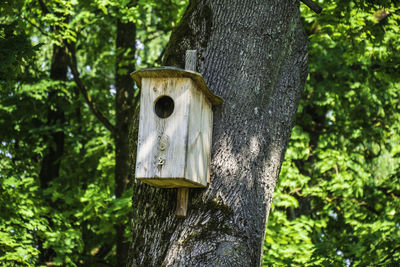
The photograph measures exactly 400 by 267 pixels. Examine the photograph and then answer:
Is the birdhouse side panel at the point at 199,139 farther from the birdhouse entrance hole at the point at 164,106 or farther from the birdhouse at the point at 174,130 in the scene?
the birdhouse entrance hole at the point at 164,106

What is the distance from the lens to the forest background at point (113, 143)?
6.05 m

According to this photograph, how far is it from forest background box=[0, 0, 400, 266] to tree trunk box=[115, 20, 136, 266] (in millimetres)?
54

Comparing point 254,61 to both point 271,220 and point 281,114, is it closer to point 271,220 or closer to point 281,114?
point 281,114

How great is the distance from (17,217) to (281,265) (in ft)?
10.7

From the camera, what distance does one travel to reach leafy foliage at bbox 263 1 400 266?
263 inches

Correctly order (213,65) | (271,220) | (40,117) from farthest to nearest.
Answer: (40,117)
(271,220)
(213,65)

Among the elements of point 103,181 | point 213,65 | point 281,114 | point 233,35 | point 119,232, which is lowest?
point 119,232

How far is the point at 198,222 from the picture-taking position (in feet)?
8.83

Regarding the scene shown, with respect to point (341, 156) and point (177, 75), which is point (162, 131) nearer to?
point (177, 75)

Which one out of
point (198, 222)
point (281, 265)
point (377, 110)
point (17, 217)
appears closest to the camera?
point (198, 222)

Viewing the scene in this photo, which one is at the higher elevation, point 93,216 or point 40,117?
point 40,117

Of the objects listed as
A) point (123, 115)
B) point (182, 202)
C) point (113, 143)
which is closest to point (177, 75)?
point (182, 202)

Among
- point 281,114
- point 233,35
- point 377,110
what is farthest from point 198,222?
point 377,110

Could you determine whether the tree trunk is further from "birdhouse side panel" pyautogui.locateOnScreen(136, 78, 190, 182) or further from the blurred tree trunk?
"birdhouse side panel" pyautogui.locateOnScreen(136, 78, 190, 182)
